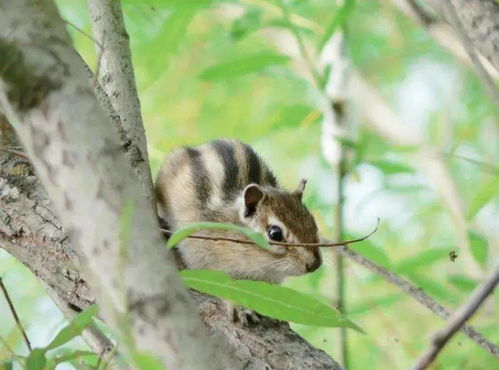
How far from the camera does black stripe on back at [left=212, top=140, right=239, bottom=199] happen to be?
9.99 feet

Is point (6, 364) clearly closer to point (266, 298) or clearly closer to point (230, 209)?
point (266, 298)

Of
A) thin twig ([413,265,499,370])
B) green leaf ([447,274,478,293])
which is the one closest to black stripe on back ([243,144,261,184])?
green leaf ([447,274,478,293])

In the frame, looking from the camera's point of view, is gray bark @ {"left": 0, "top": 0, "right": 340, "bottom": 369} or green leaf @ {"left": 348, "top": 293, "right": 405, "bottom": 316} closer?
gray bark @ {"left": 0, "top": 0, "right": 340, "bottom": 369}

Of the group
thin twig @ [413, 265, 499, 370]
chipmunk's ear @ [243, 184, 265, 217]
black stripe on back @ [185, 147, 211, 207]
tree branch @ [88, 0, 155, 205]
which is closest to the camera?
thin twig @ [413, 265, 499, 370]

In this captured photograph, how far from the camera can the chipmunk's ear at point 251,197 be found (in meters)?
2.95

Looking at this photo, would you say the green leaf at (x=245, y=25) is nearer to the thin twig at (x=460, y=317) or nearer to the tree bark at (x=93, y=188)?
the tree bark at (x=93, y=188)

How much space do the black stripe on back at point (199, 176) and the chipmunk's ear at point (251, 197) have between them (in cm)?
18

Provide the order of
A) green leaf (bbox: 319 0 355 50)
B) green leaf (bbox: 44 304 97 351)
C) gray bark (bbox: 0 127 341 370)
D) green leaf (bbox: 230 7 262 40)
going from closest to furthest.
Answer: green leaf (bbox: 44 304 97 351) < gray bark (bbox: 0 127 341 370) < green leaf (bbox: 319 0 355 50) < green leaf (bbox: 230 7 262 40)

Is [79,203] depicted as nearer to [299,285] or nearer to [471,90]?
[299,285]

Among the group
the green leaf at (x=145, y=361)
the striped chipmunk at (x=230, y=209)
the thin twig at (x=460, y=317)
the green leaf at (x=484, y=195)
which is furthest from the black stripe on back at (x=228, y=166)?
the thin twig at (x=460, y=317)

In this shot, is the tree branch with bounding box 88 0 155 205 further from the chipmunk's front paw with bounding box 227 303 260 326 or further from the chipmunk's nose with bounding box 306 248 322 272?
the chipmunk's nose with bounding box 306 248 322 272

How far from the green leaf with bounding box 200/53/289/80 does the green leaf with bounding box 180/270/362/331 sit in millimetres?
1246

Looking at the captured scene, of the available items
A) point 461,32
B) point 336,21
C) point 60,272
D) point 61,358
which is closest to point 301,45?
point 336,21

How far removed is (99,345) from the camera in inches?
69.2
